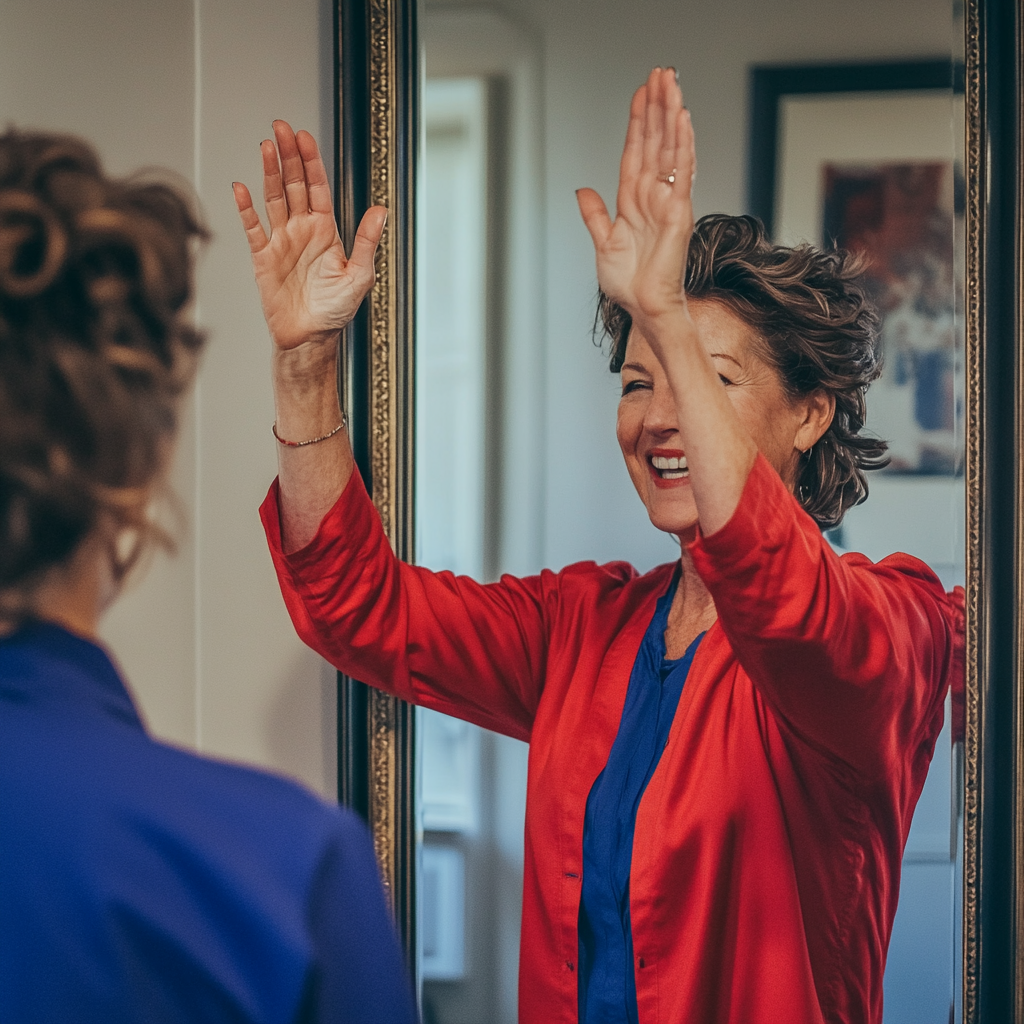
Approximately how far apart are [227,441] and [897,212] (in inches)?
33.4

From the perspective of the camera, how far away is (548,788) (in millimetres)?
1028

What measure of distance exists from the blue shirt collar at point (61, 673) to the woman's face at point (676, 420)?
0.64 meters

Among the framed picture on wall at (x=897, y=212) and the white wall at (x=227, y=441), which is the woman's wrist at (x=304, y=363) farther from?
the framed picture on wall at (x=897, y=212)

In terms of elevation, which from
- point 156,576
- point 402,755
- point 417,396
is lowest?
point 402,755

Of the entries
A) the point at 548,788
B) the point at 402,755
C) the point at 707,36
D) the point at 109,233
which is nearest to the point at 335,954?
the point at 109,233

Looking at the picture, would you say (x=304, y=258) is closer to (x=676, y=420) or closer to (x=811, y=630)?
(x=676, y=420)

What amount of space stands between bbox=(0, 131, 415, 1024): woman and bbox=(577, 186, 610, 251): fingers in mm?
363

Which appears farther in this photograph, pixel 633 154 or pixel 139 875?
pixel 633 154

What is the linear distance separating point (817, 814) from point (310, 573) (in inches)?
22.2

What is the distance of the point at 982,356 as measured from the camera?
3.74 ft

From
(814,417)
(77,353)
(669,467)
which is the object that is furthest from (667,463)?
(77,353)

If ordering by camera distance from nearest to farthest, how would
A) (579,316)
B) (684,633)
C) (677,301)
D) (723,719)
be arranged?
(677,301)
(723,719)
(684,633)
(579,316)

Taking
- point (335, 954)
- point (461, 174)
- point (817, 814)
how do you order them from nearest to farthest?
1. point (335, 954)
2. point (817, 814)
3. point (461, 174)

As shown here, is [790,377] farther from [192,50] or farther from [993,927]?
[192,50]
